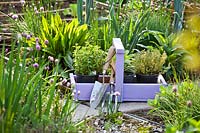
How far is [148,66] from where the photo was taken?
4.84 metres

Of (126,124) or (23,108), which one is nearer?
(23,108)

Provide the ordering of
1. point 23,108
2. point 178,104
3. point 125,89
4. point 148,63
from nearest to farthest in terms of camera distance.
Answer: point 23,108 < point 178,104 < point 125,89 < point 148,63

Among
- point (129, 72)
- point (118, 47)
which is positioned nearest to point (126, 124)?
point (118, 47)

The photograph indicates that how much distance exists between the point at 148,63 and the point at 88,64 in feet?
1.72

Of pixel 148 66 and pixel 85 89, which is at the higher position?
pixel 148 66

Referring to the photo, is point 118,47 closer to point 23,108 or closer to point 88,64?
point 88,64

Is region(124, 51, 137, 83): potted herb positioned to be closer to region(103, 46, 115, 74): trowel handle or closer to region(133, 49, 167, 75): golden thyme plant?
region(133, 49, 167, 75): golden thyme plant

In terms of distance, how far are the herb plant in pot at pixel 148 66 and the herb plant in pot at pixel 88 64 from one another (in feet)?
1.04

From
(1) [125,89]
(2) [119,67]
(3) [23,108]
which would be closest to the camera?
(3) [23,108]

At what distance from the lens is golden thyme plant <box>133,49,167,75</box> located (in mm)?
4824

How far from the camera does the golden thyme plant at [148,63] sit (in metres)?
4.82

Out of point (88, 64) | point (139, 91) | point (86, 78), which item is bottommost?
point (139, 91)

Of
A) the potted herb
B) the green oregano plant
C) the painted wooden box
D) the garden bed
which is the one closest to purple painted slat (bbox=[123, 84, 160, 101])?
the painted wooden box

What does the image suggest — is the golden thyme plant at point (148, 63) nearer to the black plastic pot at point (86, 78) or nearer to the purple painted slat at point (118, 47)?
the purple painted slat at point (118, 47)
